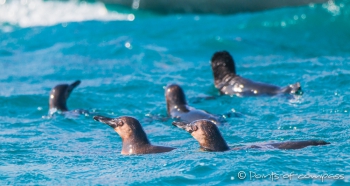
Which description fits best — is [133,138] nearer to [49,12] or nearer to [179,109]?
[179,109]

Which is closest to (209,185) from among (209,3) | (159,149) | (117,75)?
(159,149)

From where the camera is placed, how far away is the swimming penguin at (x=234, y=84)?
1199 centimetres

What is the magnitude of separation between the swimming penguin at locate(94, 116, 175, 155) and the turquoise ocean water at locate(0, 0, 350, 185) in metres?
0.18

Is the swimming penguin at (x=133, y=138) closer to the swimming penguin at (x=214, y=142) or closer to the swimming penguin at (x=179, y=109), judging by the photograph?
the swimming penguin at (x=214, y=142)

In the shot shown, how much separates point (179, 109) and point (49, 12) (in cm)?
1317

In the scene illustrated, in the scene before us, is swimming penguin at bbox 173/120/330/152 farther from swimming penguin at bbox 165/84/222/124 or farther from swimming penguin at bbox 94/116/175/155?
swimming penguin at bbox 165/84/222/124

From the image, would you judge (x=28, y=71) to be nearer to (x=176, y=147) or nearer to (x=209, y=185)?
(x=176, y=147)

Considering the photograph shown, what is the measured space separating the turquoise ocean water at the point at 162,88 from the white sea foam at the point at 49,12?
0.14 feet

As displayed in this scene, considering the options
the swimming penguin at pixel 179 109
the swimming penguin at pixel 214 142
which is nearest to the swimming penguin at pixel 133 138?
the swimming penguin at pixel 214 142

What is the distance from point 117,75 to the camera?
48.8 feet

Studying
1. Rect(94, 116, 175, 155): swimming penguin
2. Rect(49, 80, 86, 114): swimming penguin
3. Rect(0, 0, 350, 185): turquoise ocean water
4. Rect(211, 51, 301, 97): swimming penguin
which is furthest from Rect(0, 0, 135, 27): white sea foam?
Rect(94, 116, 175, 155): swimming penguin

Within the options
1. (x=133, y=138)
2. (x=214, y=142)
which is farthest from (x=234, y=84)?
(x=214, y=142)

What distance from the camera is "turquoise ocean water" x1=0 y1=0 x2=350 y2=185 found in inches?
309

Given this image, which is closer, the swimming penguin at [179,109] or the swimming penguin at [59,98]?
the swimming penguin at [179,109]
